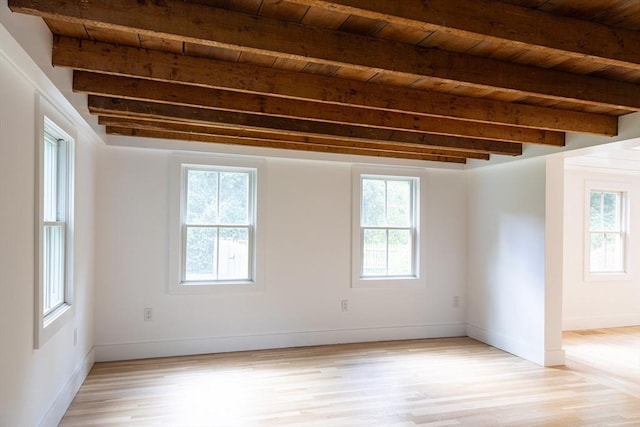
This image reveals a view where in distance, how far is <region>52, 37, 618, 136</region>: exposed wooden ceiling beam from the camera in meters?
2.24

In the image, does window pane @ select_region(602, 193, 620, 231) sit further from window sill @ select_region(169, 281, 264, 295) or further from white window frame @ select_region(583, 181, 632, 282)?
window sill @ select_region(169, 281, 264, 295)

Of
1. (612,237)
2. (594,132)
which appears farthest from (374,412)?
(612,237)

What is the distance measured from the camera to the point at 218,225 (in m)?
4.41

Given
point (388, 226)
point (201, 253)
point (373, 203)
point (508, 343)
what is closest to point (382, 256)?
point (388, 226)

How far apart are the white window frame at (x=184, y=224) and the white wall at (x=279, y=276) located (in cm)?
7

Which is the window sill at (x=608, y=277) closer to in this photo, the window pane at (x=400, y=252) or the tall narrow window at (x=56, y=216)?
the window pane at (x=400, y=252)

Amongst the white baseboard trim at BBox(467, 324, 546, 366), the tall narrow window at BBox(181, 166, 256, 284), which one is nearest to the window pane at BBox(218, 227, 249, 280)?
the tall narrow window at BBox(181, 166, 256, 284)

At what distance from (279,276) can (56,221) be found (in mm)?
2241

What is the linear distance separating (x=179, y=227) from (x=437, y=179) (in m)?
3.12

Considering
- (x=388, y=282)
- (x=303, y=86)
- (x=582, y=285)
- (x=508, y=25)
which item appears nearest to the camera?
(x=508, y=25)

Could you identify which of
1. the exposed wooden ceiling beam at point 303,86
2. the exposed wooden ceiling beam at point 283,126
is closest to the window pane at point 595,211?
the exposed wooden ceiling beam at point 283,126

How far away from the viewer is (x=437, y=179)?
5207mm

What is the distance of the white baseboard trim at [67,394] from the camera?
105 inches

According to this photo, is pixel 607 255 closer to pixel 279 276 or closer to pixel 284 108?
pixel 279 276
